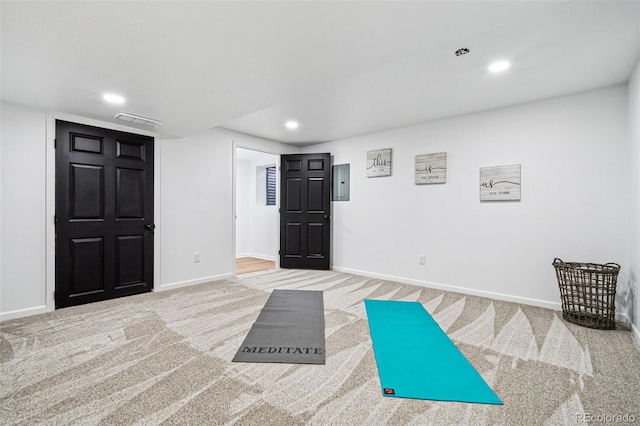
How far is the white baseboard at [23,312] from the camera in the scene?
2.78 meters

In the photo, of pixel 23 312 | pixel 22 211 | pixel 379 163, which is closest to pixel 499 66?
pixel 379 163

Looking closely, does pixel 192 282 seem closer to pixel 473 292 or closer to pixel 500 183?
pixel 473 292

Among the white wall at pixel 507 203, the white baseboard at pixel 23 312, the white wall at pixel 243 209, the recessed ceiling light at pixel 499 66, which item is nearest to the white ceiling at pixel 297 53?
the recessed ceiling light at pixel 499 66

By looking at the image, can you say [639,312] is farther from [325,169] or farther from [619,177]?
[325,169]

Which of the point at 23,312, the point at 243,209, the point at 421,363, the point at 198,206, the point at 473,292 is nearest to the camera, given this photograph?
the point at 421,363

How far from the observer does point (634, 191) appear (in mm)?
2523

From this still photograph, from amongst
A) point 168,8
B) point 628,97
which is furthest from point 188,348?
point 628,97

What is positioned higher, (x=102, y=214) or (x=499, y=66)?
(x=499, y=66)

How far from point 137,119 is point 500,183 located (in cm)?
449

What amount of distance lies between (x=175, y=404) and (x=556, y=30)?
3.53m

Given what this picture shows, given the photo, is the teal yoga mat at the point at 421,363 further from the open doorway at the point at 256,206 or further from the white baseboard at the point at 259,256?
the open doorway at the point at 256,206

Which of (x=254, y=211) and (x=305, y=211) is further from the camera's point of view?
(x=254, y=211)

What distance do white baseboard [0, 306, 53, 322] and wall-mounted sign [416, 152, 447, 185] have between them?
4.89m

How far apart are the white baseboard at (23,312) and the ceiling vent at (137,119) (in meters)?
2.23
